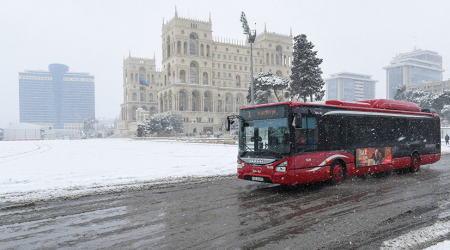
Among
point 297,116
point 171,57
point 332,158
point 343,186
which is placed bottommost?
point 343,186

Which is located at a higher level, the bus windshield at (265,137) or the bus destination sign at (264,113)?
the bus destination sign at (264,113)

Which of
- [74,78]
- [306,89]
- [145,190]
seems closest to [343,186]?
[145,190]

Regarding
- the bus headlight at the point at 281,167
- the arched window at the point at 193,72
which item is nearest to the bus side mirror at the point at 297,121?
the bus headlight at the point at 281,167

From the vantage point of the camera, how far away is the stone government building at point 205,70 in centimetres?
8312

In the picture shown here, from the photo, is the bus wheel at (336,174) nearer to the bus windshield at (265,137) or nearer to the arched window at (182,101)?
the bus windshield at (265,137)

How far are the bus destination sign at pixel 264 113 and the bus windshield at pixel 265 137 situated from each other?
0.40 ft

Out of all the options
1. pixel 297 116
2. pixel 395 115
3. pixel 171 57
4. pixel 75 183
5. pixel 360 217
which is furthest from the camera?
pixel 171 57

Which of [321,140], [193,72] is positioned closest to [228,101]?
[193,72]

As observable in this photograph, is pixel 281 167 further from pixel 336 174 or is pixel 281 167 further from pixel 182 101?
pixel 182 101

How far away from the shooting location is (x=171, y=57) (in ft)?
280

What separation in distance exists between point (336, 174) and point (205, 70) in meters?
80.7

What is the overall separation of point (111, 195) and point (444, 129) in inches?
2074

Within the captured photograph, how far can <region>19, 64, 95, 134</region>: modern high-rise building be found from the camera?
17712 centimetres

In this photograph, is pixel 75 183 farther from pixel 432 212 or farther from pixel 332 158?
pixel 432 212
